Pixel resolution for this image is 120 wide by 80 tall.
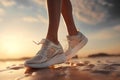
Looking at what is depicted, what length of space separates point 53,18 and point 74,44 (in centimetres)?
39

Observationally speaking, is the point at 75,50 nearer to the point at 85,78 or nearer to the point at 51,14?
the point at 51,14

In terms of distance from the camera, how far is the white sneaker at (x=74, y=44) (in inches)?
85.0

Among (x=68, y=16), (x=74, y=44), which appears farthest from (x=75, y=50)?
(x=68, y=16)

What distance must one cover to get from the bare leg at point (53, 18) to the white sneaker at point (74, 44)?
0.90 feet

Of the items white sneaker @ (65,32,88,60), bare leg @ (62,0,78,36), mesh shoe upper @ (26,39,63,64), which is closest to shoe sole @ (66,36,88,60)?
white sneaker @ (65,32,88,60)

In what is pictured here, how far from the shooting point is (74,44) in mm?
2205

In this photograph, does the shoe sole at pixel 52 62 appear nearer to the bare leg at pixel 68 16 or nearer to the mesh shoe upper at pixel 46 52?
the mesh shoe upper at pixel 46 52

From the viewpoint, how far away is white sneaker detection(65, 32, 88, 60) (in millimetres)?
2160

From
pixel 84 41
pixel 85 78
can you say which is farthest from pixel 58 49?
pixel 85 78

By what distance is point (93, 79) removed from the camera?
4.49ft

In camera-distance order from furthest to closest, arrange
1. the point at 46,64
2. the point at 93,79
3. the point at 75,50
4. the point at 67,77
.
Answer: the point at 75,50
the point at 46,64
the point at 67,77
the point at 93,79

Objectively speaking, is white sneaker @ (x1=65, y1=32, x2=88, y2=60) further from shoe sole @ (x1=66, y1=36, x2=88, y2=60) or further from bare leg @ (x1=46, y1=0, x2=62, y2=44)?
bare leg @ (x1=46, y1=0, x2=62, y2=44)

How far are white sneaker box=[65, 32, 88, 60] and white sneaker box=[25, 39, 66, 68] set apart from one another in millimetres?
209

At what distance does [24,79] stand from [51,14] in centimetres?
56
